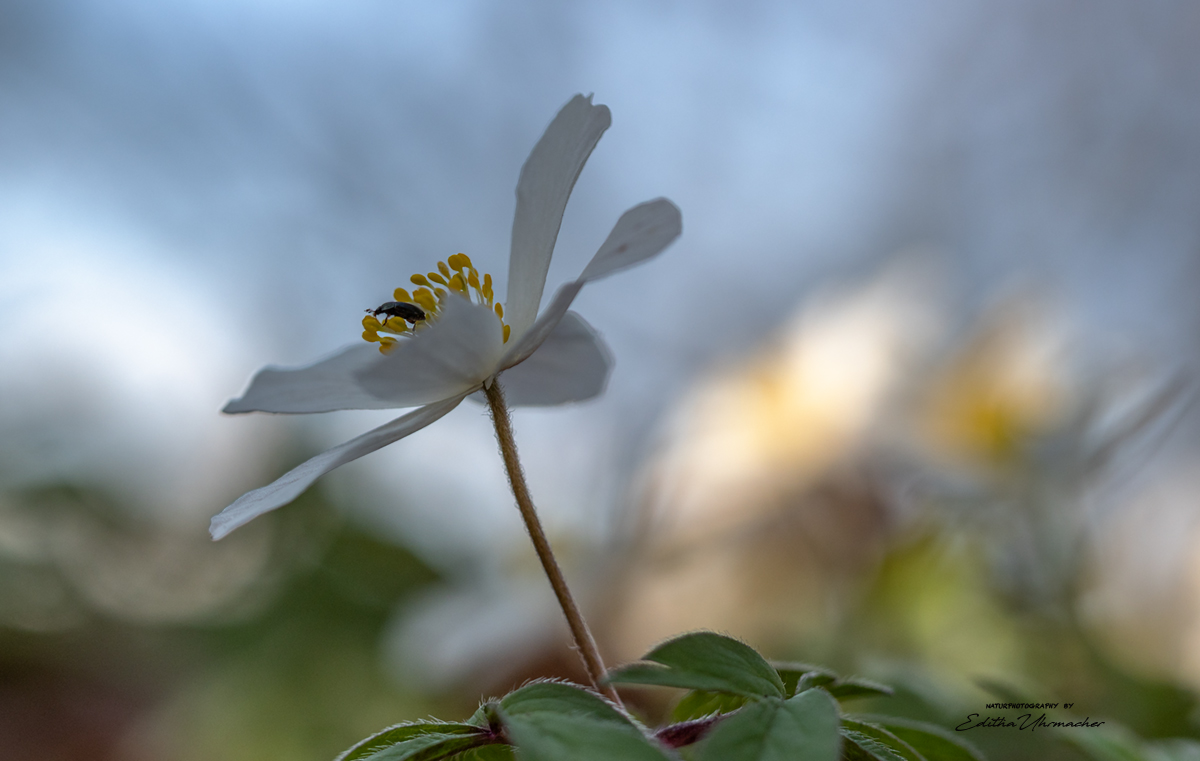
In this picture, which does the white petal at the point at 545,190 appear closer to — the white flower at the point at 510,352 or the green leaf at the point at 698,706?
the white flower at the point at 510,352

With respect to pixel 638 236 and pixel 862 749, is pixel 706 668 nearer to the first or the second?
pixel 862 749

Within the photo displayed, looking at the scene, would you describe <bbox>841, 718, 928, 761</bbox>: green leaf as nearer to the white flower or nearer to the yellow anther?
the white flower

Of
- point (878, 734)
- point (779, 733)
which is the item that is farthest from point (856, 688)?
point (779, 733)

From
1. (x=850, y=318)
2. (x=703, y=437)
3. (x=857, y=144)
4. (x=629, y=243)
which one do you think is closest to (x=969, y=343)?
(x=850, y=318)

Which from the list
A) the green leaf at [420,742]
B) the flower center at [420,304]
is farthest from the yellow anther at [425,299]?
the green leaf at [420,742]

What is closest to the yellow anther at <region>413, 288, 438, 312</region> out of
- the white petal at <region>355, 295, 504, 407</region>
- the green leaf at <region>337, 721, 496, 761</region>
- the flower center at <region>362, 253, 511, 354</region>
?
the flower center at <region>362, 253, 511, 354</region>

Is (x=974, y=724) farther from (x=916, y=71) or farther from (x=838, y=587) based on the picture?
(x=916, y=71)
